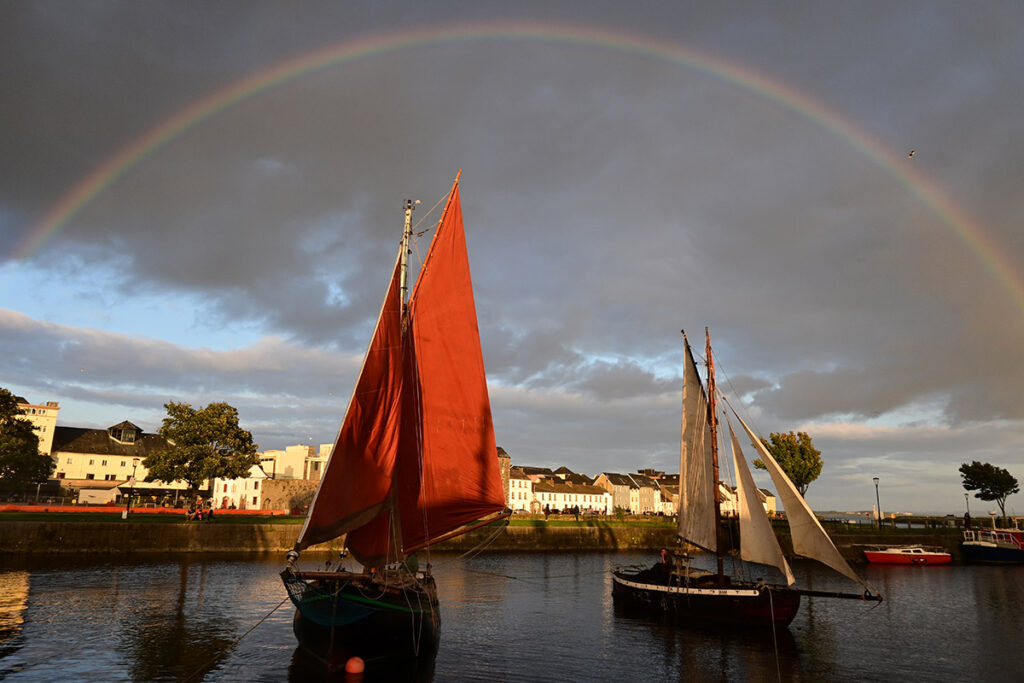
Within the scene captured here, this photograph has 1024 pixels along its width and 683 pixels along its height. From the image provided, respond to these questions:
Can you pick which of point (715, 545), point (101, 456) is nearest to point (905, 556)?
point (715, 545)

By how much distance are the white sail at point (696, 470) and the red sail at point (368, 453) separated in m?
24.1

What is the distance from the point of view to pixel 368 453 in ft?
82.4

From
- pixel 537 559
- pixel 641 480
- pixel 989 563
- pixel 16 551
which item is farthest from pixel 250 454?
pixel 641 480

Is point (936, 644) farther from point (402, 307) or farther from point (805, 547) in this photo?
point (402, 307)

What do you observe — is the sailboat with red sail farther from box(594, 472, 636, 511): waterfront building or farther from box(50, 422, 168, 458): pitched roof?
box(594, 472, 636, 511): waterfront building

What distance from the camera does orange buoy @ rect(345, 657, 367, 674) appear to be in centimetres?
2456

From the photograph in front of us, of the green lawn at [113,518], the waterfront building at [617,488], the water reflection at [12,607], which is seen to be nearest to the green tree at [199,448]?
the green lawn at [113,518]

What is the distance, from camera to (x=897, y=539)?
92938 mm

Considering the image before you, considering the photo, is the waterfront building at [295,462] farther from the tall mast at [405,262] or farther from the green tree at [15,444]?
the tall mast at [405,262]

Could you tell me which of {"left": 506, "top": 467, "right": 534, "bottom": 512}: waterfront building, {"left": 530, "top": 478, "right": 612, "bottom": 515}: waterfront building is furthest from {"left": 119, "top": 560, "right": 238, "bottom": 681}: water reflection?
{"left": 530, "top": 478, "right": 612, "bottom": 515}: waterfront building

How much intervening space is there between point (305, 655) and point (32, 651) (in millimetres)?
11047

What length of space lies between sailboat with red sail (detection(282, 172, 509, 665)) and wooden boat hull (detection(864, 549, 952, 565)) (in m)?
72.6

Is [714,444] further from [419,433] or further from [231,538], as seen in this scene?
[231,538]

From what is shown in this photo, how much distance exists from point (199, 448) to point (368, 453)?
59.2 m
